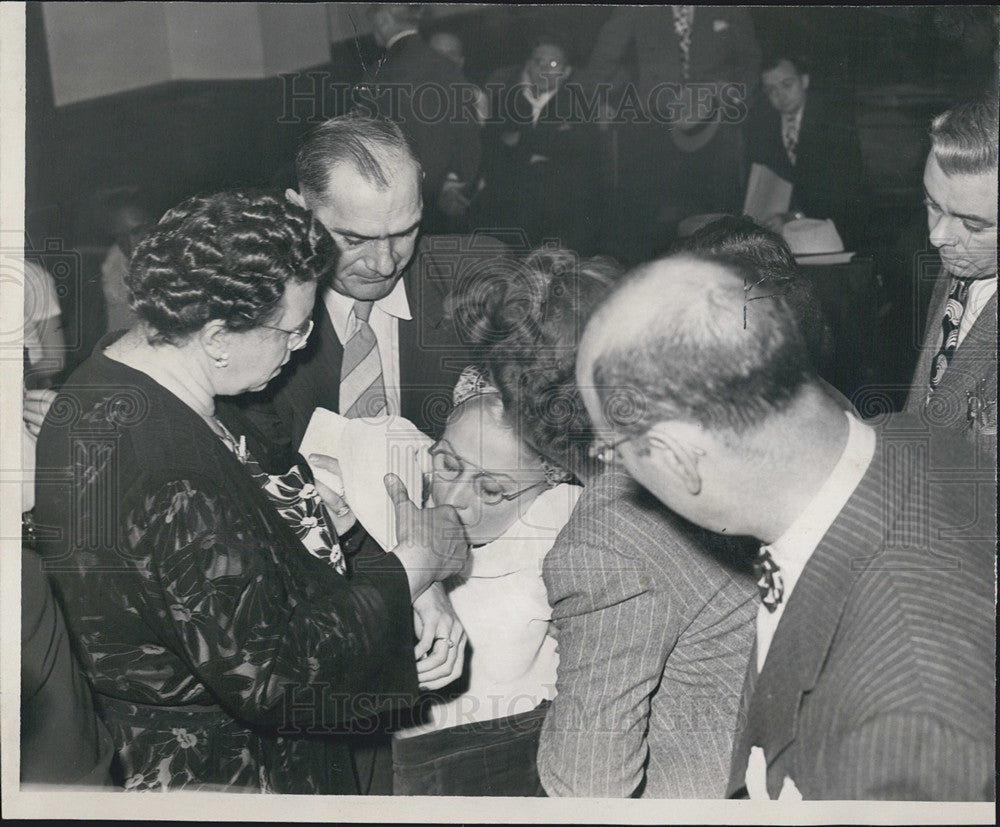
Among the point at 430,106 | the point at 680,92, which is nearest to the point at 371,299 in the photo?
the point at 430,106

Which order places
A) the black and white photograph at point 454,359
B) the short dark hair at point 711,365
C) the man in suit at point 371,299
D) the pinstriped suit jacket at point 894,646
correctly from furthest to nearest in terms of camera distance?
1. the man in suit at point 371,299
2. the black and white photograph at point 454,359
3. the short dark hair at point 711,365
4. the pinstriped suit jacket at point 894,646

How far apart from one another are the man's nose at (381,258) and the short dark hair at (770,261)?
721 mm

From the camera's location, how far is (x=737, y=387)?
228cm

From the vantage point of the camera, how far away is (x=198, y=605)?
230 centimetres

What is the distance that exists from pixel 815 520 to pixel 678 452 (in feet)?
1.13

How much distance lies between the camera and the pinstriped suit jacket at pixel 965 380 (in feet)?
8.25

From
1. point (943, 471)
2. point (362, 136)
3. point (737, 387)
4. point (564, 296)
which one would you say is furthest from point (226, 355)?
point (943, 471)

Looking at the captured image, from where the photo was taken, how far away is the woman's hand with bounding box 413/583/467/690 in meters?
2.52

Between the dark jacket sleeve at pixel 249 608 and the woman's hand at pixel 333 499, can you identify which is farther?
the woman's hand at pixel 333 499

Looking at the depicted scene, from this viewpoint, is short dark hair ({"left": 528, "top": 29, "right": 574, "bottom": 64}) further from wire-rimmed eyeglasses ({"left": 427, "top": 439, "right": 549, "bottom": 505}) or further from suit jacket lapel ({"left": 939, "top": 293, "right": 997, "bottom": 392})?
suit jacket lapel ({"left": 939, "top": 293, "right": 997, "bottom": 392})

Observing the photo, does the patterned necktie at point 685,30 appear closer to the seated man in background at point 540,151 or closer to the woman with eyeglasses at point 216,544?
the seated man in background at point 540,151

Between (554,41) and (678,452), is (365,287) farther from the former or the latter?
(678,452)

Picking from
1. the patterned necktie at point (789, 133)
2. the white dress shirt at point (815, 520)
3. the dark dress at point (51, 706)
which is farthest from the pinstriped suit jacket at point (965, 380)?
the dark dress at point (51, 706)

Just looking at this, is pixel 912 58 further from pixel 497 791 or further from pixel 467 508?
pixel 497 791
